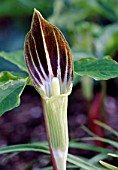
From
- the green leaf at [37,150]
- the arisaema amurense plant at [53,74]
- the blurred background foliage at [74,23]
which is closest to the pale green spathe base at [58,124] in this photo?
the arisaema amurense plant at [53,74]

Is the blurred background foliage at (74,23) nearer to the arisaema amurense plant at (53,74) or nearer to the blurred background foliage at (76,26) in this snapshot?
the blurred background foliage at (76,26)

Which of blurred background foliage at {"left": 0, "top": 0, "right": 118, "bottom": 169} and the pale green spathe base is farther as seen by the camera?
blurred background foliage at {"left": 0, "top": 0, "right": 118, "bottom": 169}

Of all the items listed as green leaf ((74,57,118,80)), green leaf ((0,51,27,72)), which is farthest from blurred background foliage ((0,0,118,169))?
green leaf ((74,57,118,80))

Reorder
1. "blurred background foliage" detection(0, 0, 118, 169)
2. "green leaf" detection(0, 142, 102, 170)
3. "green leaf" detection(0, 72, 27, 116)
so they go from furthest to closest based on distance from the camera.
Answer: "blurred background foliage" detection(0, 0, 118, 169)
"green leaf" detection(0, 142, 102, 170)
"green leaf" detection(0, 72, 27, 116)

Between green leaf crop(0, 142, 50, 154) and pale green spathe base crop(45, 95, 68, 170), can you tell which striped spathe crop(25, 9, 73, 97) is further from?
green leaf crop(0, 142, 50, 154)

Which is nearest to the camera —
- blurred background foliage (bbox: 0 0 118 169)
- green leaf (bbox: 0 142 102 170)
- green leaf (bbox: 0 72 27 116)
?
green leaf (bbox: 0 72 27 116)

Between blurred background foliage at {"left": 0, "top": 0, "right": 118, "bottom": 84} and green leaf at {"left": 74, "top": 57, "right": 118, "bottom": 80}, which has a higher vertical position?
green leaf at {"left": 74, "top": 57, "right": 118, "bottom": 80}

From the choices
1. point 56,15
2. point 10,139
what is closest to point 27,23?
point 56,15

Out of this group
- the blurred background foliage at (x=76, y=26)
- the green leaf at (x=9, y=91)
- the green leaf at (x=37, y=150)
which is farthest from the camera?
the blurred background foliage at (x=76, y=26)

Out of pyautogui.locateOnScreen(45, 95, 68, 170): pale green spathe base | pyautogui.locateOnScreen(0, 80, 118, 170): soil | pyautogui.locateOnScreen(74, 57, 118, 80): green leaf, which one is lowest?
pyautogui.locateOnScreen(0, 80, 118, 170): soil
